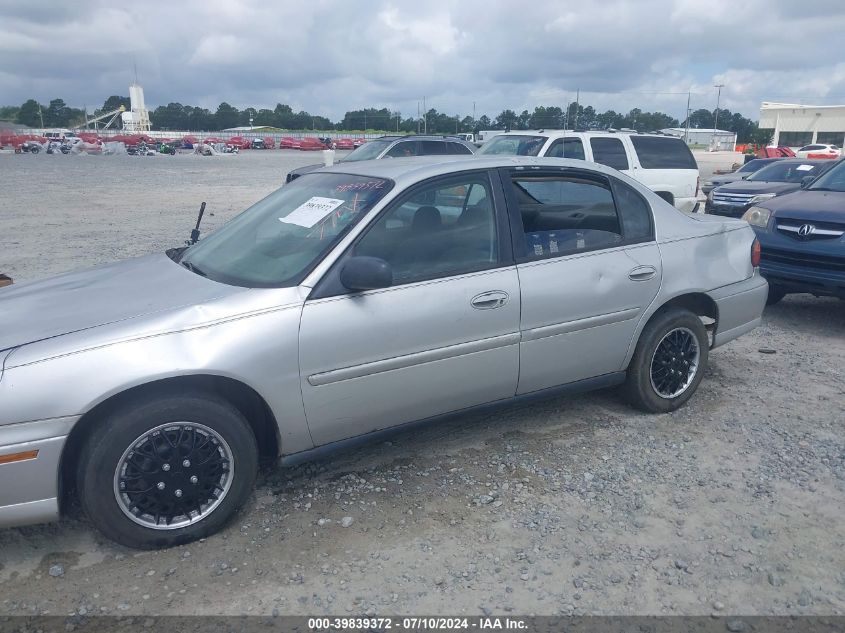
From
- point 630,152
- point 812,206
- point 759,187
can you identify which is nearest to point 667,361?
point 812,206

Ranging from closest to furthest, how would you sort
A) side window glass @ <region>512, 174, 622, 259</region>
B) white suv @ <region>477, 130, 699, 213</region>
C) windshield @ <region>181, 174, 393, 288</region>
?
windshield @ <region>181, 174, 393, 288</region>, side window glass @ <region>512, 174, 622, 259</region>, white suv @ <region>477, 130, 699, 213</region>

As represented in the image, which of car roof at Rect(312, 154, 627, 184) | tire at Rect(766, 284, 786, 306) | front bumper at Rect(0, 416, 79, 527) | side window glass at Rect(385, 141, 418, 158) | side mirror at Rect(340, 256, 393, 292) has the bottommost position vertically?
tire at Rect(766, 284, 786, 306)

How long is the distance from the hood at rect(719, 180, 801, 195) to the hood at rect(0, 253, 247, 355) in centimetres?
1267

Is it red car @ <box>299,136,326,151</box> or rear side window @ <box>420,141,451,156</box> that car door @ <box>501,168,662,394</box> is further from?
red car @ <box>299,136,326,151</box>

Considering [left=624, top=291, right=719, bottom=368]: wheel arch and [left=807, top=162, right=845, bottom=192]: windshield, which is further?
[left=807, top=162, right=845, bottom=192]: windshield

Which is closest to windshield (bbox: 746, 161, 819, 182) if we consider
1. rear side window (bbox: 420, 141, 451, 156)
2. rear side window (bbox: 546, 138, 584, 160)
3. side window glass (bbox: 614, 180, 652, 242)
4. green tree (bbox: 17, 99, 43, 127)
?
rear side window (bbox: 546, 138, 584, 160)

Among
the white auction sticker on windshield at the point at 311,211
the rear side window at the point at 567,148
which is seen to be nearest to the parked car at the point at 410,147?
the rear side window at the point at 567,148

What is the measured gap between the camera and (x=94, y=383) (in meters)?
2.80

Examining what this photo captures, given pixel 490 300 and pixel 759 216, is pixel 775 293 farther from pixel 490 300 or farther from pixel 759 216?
pixel 490 300

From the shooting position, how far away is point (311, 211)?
12.6 ft

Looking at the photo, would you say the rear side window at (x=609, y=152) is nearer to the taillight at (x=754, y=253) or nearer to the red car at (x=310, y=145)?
the taillight at (x=754, y=253)

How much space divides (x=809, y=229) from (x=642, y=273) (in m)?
3.30

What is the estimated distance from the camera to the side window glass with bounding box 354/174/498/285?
3545mm

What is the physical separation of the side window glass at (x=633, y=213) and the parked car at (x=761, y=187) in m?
9.67
